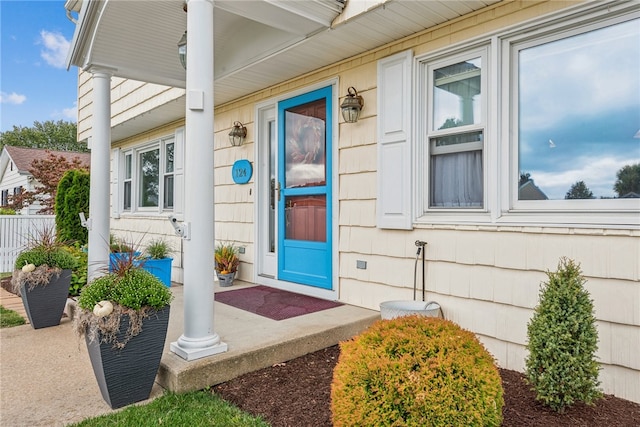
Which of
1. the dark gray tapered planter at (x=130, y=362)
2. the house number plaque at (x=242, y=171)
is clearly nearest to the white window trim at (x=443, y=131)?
the dark gray tapered planter at (x=130, y=362)

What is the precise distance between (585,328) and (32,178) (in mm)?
19186

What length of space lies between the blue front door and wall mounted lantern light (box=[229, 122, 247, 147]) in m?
0.69

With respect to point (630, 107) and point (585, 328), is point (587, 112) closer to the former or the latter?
point (630, 107)

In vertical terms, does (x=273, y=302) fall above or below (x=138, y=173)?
below

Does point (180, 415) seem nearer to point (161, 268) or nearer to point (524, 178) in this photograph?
point (524, 178)

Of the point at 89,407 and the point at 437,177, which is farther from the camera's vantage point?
the point at 437,177

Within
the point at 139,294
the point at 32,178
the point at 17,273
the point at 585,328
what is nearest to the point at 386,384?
the point at 585,328

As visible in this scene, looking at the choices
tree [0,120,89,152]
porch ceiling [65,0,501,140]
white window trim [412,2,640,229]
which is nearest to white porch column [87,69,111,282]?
porch ceiling [65,0,501,140]

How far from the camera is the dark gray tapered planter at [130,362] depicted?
2.17 metres

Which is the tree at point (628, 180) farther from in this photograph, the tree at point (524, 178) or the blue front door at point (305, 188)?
the blue front door at point (305, 188)

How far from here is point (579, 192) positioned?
8.64ft

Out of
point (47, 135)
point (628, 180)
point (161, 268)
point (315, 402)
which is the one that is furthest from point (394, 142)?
point (47, 135)

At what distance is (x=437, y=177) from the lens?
337cm

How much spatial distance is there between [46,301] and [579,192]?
14.6 feet
